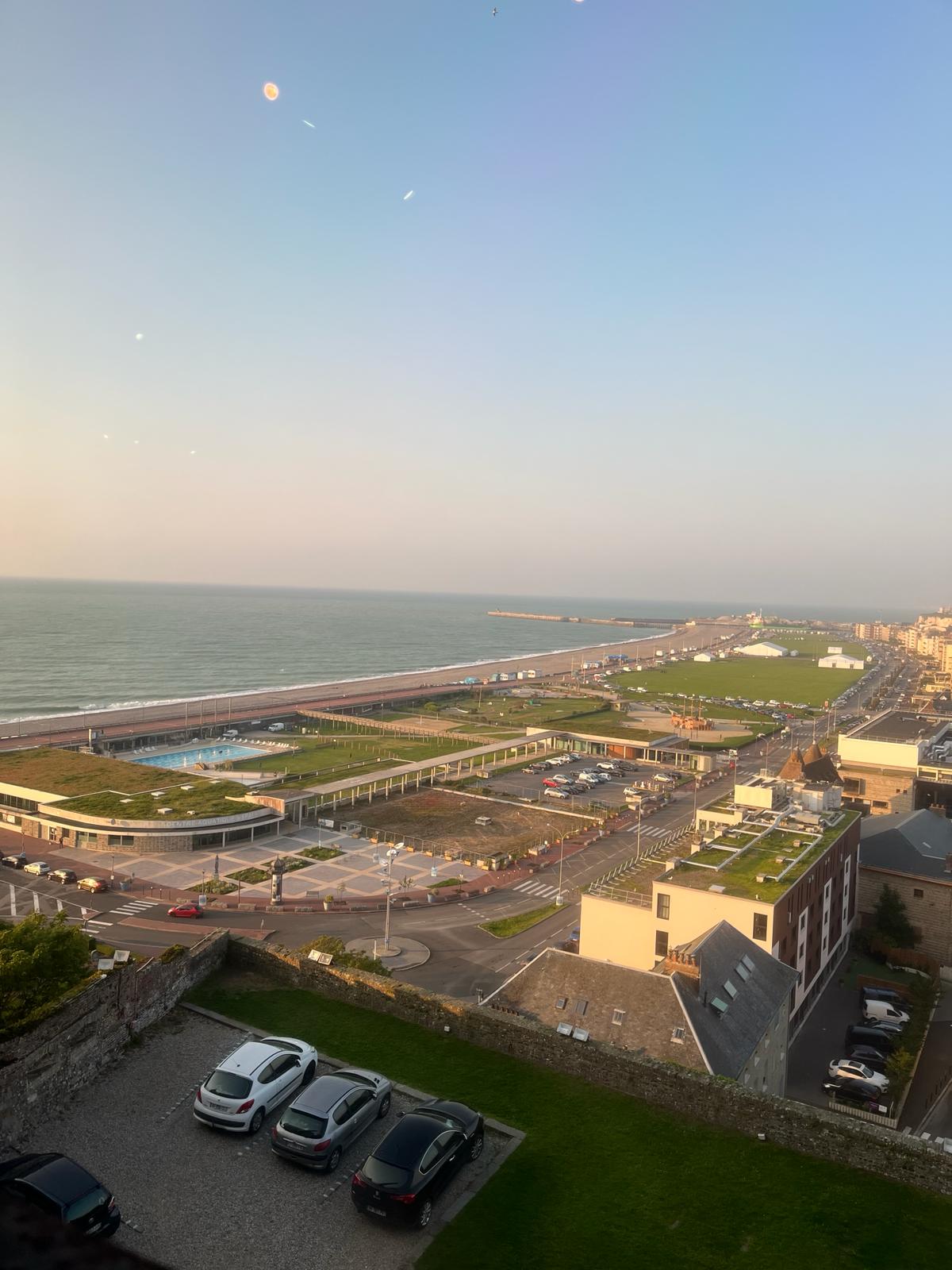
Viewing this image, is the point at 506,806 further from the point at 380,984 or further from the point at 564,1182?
the point at 564,1182

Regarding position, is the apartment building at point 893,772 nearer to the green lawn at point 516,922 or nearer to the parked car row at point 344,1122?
the green lawn at point 516,922

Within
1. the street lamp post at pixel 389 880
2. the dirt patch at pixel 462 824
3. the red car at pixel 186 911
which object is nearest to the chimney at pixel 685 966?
the street lamp post at pixel 389 880

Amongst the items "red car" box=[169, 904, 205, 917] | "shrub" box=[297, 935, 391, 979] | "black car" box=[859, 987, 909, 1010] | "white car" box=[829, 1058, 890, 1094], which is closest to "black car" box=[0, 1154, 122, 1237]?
"shrub" box=[297, 935, 391, 979]

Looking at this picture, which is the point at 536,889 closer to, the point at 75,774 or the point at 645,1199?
the point at 645,1199

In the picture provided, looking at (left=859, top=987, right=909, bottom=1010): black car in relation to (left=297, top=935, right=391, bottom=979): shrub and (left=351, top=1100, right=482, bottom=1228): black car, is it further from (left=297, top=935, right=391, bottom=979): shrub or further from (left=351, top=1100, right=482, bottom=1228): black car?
(left=351, top=1100, right=482, bottom=1228): black car

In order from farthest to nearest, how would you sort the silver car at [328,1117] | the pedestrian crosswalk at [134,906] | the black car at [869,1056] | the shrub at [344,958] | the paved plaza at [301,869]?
1. the paved plaza at [301,869]
2. the pedestrian crosswalk at [134,906]
3. the black car at [869,1056]
4. the shrub at [344,958]
5. the silver car at [328,1117]

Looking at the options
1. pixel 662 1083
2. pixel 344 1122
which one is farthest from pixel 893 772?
pixel 344 1122

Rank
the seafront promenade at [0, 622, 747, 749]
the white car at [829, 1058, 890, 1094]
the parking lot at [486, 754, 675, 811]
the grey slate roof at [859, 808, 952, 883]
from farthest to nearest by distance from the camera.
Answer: the seafront promenade at [0, 622, 747, 749] < the parking lot at [486, 754, 675, 811] < the grey slate roof at [859, 808, 952, 883] < the white car at [829, 1058, 890, 1094]
